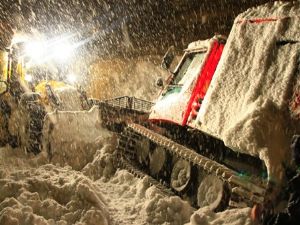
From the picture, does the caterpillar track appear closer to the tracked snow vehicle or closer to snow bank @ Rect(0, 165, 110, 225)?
the tracked snow vehicle

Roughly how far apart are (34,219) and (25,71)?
10.7m

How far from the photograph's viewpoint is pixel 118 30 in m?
20.0

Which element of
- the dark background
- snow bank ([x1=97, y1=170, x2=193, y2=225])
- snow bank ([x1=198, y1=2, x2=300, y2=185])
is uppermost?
the dark background

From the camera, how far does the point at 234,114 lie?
175 inches

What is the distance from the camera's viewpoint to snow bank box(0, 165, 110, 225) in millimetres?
4134

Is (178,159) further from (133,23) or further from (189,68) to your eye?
(133,23)

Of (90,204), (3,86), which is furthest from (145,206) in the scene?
(3,86)

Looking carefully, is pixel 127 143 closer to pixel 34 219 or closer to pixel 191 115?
pixel 191 115

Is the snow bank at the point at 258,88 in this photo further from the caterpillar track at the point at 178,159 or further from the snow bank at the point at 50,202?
the snow bank at the point at 50,202

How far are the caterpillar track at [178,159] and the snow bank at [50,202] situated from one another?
1.31 meters

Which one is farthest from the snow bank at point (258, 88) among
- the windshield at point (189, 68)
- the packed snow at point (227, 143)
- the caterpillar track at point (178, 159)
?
the windshield at point (189, 68)

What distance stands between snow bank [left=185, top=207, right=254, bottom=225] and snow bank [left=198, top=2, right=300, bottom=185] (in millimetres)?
617

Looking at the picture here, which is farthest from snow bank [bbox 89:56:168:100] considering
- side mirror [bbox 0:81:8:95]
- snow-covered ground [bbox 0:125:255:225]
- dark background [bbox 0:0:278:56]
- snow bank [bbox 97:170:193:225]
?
snow-covered ground [bbox 0:125:255:225]

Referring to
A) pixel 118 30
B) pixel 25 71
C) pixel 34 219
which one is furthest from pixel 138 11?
pixel 34 219
